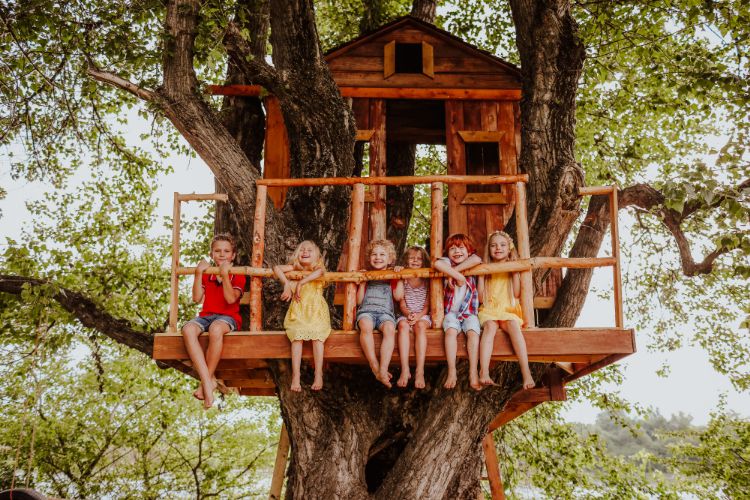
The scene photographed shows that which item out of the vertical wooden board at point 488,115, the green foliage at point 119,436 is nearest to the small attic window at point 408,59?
the vertical wooden board at point 488,115

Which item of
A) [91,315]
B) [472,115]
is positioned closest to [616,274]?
[472,115]

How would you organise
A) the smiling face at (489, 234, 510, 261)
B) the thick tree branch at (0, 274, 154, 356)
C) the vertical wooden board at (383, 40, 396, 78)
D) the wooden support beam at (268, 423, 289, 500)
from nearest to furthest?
the smiling face at (489, 234, 510, 261), the thick tree branch at (0, 274, 154, 356), the wooden support beam at (268, 423, 289, 500), the vertical wooden board at (383, 40, 396, 78)

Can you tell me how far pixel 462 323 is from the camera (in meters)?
4.78

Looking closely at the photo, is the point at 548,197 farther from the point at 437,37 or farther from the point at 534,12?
the point at 437,37

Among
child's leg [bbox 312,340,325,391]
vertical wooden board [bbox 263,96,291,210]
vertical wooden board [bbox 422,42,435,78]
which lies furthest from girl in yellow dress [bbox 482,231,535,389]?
vertical wooden board [bbox 422,42,435,78]

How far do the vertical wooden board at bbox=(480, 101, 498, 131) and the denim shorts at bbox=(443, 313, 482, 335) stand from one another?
3910 millimetres

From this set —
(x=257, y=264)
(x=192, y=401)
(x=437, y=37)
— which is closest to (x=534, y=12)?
(x=437, y=37)

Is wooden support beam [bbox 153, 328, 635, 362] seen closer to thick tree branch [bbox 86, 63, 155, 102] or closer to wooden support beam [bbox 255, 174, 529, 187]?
wooden support beam [bbox 255, 174, 529, 187]

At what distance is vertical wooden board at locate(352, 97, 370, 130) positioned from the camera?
314 inches

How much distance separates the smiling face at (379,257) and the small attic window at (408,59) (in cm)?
365

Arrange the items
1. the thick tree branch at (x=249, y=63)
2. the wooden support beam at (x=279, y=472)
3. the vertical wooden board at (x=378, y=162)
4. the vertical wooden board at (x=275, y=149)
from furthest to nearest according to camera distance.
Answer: the vertical wooden board at (x=275, y=149) < the vertical wooden board at (x=378, y=162) < the wooden support beam at (x=279, y=472) < the thick tree branch at (x=249, y=63)

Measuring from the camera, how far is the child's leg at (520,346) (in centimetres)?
448

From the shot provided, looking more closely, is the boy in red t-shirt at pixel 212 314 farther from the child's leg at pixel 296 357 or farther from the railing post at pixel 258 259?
the child's leg at pixel 296 357

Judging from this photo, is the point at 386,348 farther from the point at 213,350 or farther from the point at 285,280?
the point at 213,350
